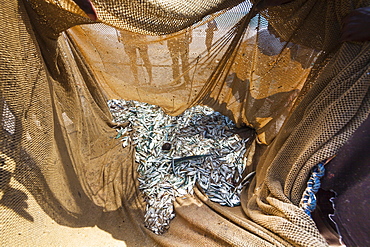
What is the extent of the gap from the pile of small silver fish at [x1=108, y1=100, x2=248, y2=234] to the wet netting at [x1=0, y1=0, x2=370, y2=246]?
2cm

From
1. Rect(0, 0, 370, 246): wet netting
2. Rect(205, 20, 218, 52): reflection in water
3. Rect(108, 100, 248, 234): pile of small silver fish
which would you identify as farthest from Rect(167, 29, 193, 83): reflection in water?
Rect(108, 100, 248, 234): pile of small silver fish

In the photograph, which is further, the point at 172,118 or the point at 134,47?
the point at 172,118

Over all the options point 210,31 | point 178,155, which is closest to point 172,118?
point 178,155

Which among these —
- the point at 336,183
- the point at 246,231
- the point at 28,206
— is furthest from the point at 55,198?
the point at 336,183

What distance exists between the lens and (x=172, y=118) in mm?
3973

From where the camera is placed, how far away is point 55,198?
77.2 inches

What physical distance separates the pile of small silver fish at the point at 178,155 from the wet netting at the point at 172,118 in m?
0.02

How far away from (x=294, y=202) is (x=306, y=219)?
19cm

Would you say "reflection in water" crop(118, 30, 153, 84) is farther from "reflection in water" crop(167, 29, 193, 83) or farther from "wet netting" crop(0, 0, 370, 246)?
"reflection in water" crop(167, 29, 193, 83)

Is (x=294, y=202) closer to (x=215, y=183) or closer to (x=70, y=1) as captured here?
(x=215, y=183)

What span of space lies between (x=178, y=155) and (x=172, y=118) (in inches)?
37.6

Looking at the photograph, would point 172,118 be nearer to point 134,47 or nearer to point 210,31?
point 134,47

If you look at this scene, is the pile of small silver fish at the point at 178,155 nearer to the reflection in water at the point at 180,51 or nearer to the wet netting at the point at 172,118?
the wet netting at the point at 172,118

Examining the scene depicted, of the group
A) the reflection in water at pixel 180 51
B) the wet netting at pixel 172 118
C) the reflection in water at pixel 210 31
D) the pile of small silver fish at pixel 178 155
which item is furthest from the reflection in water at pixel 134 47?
the pile of small silver fish at pixel 178 155
